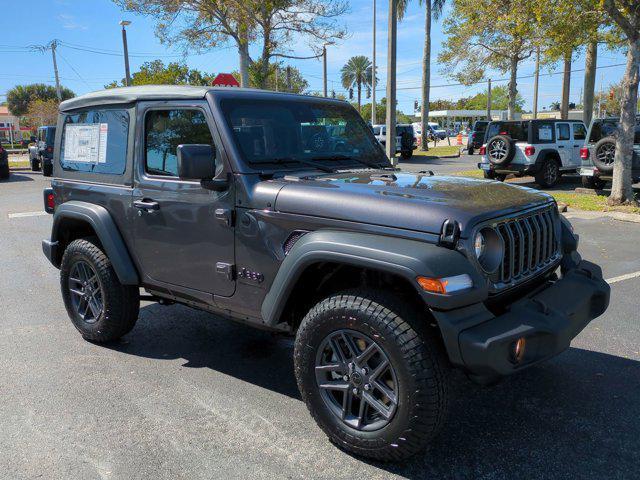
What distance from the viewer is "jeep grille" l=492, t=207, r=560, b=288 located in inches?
112

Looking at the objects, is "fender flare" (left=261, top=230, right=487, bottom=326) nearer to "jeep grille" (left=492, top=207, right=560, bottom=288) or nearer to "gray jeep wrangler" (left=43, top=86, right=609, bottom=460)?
"gray jeep wrangler" (left=43, top=86, right=609, bottom=460)

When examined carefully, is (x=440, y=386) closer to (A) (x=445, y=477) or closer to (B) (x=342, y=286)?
(A) (x=445, y=477)

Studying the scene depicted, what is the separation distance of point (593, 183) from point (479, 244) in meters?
13.2

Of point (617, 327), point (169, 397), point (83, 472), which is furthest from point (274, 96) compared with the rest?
point (617, 327)

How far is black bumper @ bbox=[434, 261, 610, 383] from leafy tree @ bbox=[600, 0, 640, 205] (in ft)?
28.8

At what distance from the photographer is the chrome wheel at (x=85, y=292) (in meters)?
4.32

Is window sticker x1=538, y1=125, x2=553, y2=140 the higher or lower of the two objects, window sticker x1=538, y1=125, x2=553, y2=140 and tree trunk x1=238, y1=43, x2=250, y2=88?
the lower

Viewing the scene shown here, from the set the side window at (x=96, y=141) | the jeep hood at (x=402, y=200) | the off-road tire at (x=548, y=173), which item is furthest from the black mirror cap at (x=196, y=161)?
the off-road tire at (x=548, y=173)

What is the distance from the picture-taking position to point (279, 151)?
3.57m

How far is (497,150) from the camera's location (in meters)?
14.8

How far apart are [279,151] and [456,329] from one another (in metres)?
1.73

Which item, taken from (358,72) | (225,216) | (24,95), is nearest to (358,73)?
(358,72)

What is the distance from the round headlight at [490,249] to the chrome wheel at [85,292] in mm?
2911

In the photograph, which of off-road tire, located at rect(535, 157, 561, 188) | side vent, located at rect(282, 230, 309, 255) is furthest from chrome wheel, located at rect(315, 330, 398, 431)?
off-road tire, located at rect(535, 157, 561, 188)
